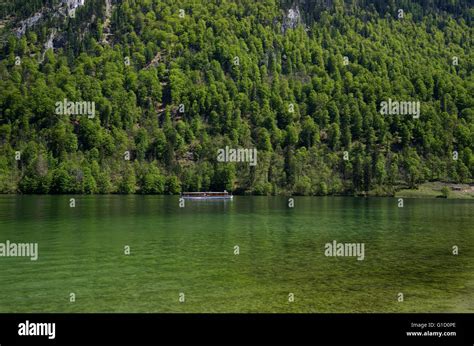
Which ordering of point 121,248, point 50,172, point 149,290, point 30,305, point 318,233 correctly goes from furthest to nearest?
1. point 50,172
2. point 318,233
3. point 121,248
4. point 149,290
5. point 30,305

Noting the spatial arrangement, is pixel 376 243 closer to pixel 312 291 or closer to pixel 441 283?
pixel 441 283

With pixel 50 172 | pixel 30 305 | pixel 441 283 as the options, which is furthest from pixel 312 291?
pixel 50 172

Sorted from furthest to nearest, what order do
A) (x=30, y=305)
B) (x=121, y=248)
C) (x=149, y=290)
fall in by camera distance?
(x=121, y=248) < (x=149, y=290) < (x=30, y=305)

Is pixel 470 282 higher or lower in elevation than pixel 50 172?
lower

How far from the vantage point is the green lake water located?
3055 centimetres

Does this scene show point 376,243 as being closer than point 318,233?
Yes

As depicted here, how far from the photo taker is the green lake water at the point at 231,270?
3055 centimetres

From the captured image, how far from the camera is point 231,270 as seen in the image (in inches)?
1598

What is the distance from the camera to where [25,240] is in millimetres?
55281
